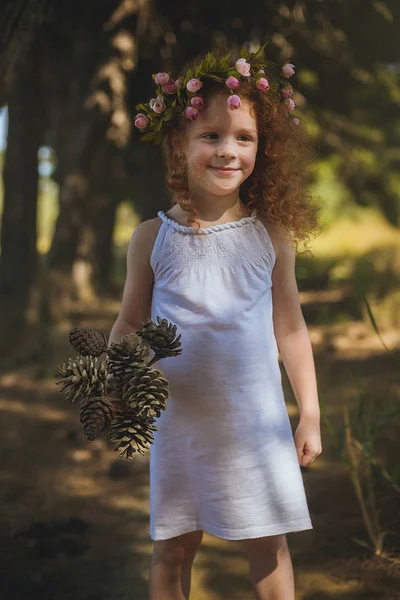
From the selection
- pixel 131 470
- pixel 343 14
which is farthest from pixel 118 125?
pixel 131 470

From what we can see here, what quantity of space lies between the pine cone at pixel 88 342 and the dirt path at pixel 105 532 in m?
1.55

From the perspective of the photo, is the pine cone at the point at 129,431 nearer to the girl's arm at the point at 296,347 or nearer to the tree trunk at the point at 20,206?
the girl's arm at the point at 296,347

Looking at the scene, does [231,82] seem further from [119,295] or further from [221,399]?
[119,295]

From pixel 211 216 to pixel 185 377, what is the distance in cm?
49

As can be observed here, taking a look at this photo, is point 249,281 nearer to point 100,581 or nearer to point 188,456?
point 188,456

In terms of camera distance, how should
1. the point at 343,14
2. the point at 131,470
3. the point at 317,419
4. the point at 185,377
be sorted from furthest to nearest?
the point at 343,14
the point at 131,470
the point at 317,419
the point at 185,377

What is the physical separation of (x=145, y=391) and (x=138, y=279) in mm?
586

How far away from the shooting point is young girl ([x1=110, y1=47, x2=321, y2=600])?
227 cm

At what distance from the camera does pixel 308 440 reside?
7.97 ft

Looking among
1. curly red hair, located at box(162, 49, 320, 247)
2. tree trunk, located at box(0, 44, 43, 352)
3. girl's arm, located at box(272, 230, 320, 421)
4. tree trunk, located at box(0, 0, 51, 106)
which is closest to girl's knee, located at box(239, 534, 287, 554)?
girl's arm, located at box(272, 230, 320, 421)

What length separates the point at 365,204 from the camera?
8.17m

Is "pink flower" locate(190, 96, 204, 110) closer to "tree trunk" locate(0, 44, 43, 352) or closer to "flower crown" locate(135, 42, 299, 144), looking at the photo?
"flower crown" locate(135, 42, 299, 144)

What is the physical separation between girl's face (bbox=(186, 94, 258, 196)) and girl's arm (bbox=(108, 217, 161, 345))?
232 mm

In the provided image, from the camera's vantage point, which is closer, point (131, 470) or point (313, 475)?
point (313, 475)
